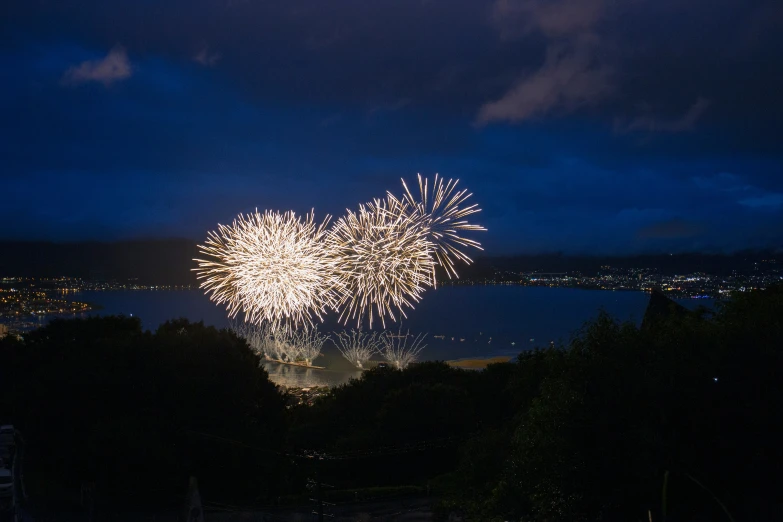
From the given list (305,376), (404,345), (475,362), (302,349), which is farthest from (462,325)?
(305,376)

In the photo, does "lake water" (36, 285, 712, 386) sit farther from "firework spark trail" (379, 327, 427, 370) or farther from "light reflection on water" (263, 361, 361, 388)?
"firework spark trail" (379, 327, 427, 370)

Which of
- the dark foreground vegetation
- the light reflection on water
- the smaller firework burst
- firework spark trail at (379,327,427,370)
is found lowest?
the light reflection on water

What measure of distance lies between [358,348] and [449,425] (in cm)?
5934

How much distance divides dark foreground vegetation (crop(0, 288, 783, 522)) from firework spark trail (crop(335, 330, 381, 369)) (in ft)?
147

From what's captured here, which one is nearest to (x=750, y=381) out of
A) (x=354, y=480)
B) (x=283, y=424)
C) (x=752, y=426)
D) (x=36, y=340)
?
(x=752, y=426)

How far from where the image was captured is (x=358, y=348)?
262ft

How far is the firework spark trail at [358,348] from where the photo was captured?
7294 centimetres

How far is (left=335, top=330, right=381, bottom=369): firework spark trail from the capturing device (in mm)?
72938

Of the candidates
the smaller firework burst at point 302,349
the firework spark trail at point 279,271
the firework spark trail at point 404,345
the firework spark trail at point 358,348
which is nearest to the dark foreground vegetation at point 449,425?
the firework spark trail at point 279,271

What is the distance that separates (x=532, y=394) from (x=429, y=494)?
4511mm

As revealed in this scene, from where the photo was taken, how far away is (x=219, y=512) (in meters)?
14.2

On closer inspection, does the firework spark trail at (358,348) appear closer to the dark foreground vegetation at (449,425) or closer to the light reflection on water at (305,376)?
the light reflection on water at (305,376)

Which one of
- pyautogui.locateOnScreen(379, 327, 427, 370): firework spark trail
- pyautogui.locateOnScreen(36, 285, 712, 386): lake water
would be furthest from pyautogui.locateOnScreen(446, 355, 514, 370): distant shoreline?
pyautogui.locateOnScreen(379, 327, 427, 370): firework spark trail

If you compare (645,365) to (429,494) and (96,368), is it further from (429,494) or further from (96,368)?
(96,368)
